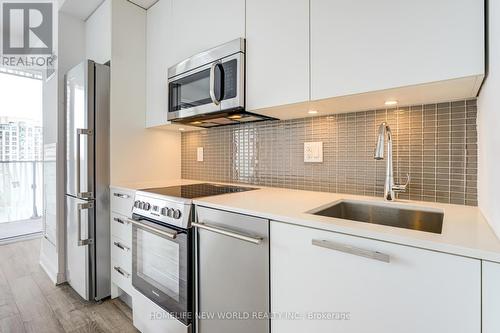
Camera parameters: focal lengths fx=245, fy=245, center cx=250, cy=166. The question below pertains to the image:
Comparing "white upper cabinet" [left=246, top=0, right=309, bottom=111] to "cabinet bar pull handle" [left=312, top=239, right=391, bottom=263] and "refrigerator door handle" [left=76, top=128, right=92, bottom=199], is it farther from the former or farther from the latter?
"refrigerator door handle" [left=76, top=128, right=92, bottom=199]

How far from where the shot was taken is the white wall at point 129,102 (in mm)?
1924

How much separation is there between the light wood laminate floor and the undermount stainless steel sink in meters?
1.52

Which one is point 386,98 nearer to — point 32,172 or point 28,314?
point 28,314

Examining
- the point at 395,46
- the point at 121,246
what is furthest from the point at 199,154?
the point at 395,46

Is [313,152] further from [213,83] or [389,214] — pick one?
[213,83]

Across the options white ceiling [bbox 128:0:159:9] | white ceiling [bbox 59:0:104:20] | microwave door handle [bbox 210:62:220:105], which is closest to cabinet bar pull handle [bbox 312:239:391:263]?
microwave door handle [bbox 210:62:220:105]

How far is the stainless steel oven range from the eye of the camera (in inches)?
49.8

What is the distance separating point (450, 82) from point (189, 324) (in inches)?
61.6

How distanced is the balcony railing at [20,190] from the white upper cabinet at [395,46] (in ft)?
15.0

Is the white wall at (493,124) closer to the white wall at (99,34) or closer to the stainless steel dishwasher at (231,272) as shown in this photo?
the stainless steel dishwasher at (231,272)

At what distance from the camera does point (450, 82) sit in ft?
2.85

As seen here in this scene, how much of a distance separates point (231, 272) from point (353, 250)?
0.57m

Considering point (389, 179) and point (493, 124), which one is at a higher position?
point (493, 124)

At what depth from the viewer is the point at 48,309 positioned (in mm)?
1812
